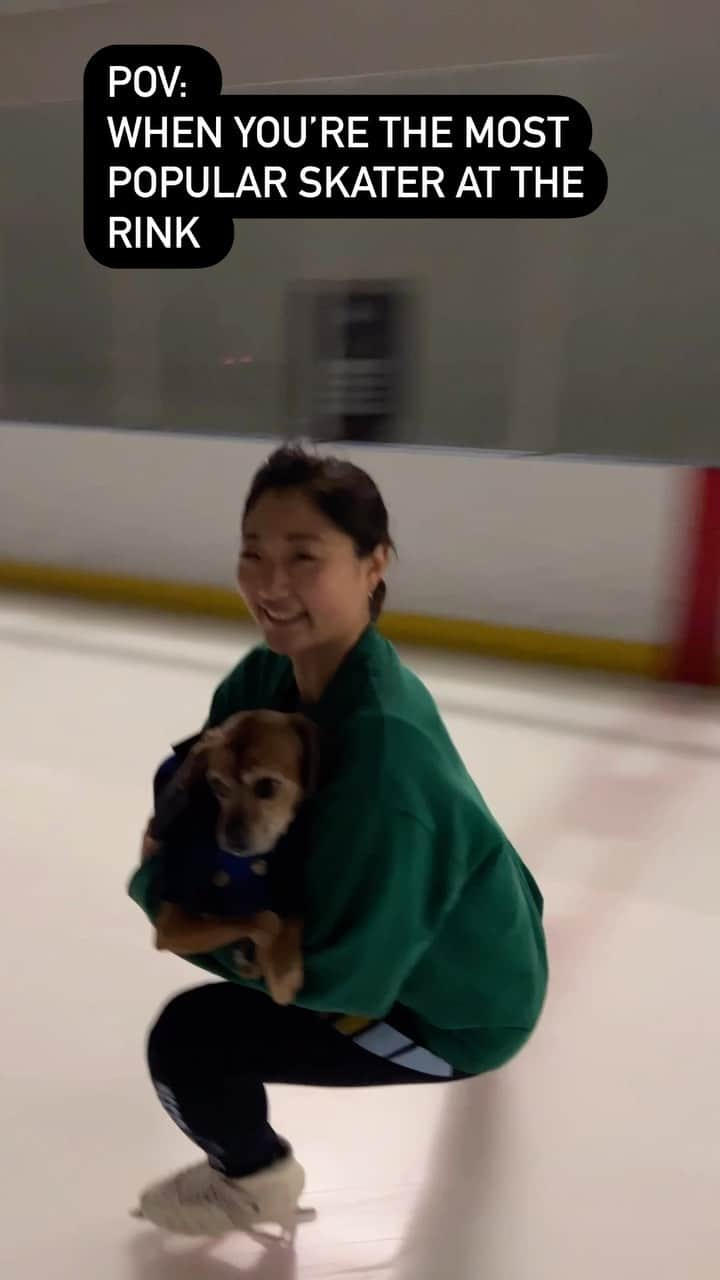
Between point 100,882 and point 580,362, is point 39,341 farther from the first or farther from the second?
point 100,882

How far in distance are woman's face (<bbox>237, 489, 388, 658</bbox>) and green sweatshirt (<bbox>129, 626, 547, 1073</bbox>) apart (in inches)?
1.1

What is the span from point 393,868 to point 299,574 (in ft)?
0.54

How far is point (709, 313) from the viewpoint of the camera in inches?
149

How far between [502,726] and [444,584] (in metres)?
0.59

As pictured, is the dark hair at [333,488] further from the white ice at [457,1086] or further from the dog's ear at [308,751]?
the white ice at [457,1086]

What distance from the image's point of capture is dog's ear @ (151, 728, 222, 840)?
0.68m

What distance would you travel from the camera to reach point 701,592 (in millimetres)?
2426

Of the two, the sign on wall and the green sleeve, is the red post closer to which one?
the sign on wall

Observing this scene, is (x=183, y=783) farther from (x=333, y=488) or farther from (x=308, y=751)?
(x=333, y=488)


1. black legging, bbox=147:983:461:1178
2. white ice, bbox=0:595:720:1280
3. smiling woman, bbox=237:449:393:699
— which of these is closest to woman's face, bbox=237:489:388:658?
smiling woman, bbox=237:449:393:699

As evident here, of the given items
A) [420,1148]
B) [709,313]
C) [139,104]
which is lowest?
[420,1148]

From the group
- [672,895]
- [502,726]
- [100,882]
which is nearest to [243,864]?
[100,882]

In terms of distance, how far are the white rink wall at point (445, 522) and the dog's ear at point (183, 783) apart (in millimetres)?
1589

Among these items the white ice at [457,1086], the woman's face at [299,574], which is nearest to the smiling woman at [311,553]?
the woman's face at [299,574]
